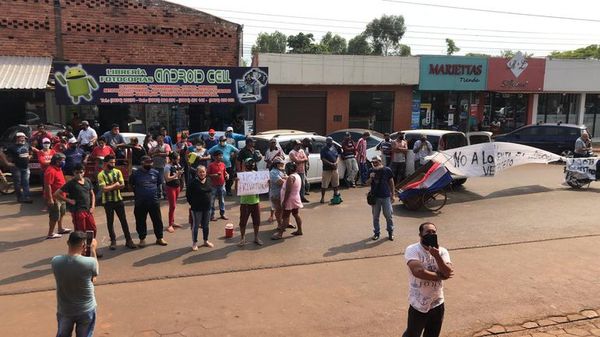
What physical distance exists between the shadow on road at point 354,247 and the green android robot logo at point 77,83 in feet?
39.4

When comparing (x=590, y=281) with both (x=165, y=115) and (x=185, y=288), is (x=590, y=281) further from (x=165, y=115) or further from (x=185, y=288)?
(x=165, y=115)

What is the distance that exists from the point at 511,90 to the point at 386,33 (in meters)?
52.8

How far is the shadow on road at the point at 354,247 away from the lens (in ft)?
28.6

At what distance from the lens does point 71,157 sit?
37.5 ft

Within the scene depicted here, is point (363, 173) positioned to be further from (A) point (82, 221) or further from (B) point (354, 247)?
(A) point (82, 221)

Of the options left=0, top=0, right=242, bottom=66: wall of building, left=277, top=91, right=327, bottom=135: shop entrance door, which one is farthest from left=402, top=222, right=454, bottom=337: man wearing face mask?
left=277, top=91, right=327, bottom=135: shop entrance door

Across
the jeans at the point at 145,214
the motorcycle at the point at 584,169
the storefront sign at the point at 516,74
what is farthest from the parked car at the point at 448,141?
the storefront sign at the point at 516,74

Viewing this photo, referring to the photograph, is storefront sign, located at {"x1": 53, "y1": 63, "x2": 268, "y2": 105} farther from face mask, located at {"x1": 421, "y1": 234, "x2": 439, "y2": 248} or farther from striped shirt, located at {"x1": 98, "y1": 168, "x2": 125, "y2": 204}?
face mask, located at {"x1": 421, "y1": 234, "x2": 439, "y2": 248}

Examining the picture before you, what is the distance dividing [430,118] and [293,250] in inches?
756

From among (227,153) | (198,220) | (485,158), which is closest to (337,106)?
(485,158)

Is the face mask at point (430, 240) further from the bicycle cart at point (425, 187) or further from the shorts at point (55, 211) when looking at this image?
the shorts at point (55, 211)

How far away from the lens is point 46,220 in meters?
10.6

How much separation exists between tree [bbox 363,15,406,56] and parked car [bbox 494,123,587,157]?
56509 millimetres

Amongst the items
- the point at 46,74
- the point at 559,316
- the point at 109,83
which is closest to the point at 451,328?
the point at 559,316
